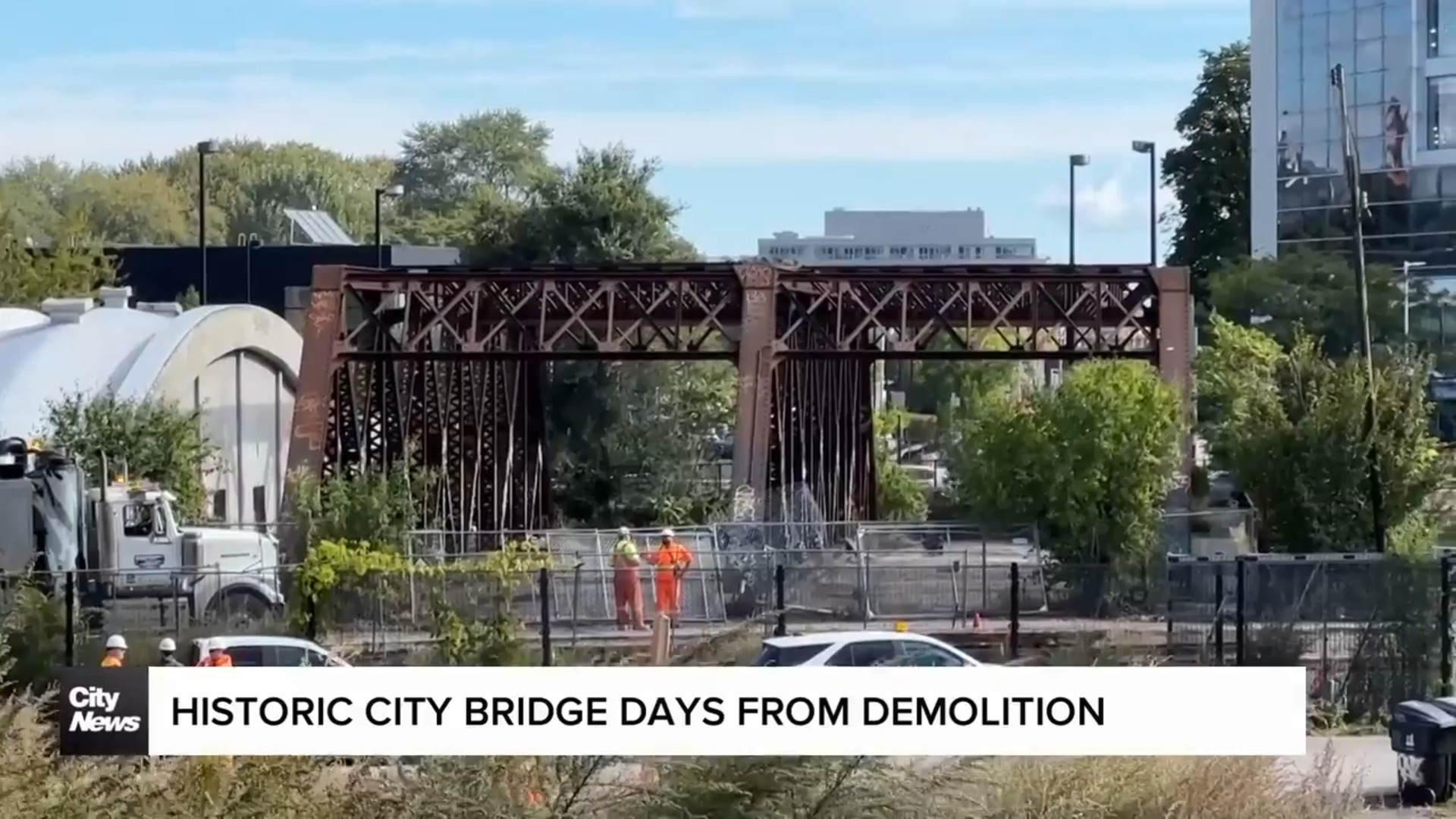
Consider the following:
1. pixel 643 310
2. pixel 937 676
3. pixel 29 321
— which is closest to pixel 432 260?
pixel 29 321

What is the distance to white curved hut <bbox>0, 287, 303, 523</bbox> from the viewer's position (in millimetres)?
37562

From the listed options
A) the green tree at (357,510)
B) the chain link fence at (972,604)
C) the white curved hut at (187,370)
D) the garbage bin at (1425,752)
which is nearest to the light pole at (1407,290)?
the white curved hut at (187,370)

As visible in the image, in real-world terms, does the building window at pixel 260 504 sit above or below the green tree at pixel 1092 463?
below

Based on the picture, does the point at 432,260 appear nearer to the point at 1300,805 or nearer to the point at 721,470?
the point at 721,470

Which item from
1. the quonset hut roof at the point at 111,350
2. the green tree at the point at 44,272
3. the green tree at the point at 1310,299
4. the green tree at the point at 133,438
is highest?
the green tree at the point at 44,272

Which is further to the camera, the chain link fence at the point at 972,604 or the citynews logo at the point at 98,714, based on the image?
the chain link fence at the point at 972,604

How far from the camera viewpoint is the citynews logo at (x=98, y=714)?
36.6ft

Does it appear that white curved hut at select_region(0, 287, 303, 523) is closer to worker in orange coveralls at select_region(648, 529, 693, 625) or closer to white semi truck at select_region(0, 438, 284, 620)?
white semi truck at select_region(0, 438, 284, 620)

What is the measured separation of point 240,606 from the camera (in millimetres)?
24375

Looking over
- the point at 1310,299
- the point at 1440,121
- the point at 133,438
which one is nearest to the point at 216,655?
the point at 133,438

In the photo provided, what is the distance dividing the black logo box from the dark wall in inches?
2122

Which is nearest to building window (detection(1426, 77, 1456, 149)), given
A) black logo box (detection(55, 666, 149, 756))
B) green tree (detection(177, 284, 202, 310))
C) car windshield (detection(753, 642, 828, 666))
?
green tree (detection(177, 284, 202, 310))

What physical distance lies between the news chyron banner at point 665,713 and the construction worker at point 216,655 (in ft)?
12.7

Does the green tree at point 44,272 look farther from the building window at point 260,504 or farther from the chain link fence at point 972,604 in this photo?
the chain link fence at point 972,604
